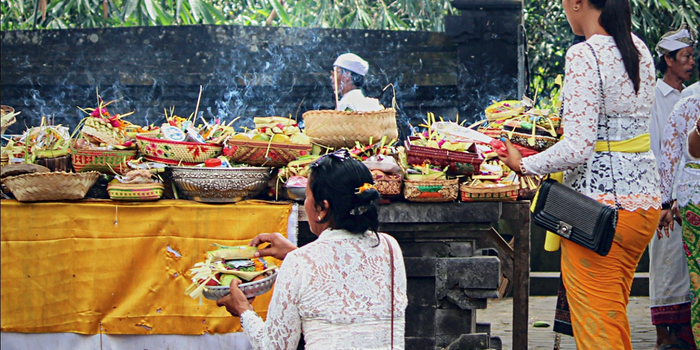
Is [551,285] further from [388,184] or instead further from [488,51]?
[388,184]

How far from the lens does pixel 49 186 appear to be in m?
4.17

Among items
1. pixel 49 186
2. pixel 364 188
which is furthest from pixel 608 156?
pixel 49 186

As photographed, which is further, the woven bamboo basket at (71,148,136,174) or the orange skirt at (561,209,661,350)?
the woven bamboo basket at (71,148,136,174)

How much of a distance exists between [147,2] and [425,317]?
6244 millimetres

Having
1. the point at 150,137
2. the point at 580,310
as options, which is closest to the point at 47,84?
the point at 150,137

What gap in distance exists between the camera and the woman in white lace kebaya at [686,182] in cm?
394

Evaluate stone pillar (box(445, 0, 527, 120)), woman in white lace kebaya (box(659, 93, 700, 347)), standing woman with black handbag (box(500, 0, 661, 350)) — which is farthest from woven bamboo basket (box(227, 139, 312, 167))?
stone pillar (box(445, 0, 527, 120))

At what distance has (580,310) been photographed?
311 centimetres

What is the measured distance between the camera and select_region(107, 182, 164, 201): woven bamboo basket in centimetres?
417

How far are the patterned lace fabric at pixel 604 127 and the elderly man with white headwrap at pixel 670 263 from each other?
4.49ft

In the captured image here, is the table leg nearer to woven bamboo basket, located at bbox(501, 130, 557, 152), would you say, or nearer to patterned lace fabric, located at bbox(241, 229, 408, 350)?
woven bamboo basket, located at bbox(501, 130, 557, 152)

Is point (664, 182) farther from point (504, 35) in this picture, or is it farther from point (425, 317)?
point (504, 35)

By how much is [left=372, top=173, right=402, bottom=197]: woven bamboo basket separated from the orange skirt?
46.9 inches

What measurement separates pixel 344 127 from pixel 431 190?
0.66 m
